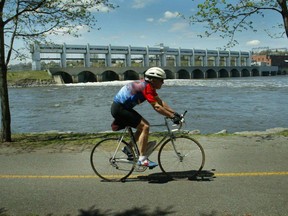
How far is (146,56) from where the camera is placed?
413 ft

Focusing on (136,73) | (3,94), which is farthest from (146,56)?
(3,94)

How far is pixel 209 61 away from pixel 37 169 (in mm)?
160836

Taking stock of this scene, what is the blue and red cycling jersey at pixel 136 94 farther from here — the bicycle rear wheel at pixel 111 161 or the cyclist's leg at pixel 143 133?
the bicycle rear wheel at pixel 111 161

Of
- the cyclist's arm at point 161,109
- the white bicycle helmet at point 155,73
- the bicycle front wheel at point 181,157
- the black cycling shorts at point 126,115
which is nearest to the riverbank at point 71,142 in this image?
the bicycle front wheel at point 181,157

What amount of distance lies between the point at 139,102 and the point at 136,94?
16cm

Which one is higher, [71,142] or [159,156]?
[159,156]

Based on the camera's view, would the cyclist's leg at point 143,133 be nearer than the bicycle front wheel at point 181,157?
Yes

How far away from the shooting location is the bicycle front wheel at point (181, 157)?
5824mm

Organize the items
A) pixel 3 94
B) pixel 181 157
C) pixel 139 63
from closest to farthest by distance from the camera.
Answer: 1. pixel 181 157
2. pixel 3 94
3. pixel 139 63

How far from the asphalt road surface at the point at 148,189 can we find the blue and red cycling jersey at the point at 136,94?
132cm

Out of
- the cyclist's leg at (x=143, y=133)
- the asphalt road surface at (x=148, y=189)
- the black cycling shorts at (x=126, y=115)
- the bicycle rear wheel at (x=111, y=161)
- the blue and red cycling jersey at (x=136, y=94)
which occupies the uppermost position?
the blue and red cycling jersey at (x=136, y=94)

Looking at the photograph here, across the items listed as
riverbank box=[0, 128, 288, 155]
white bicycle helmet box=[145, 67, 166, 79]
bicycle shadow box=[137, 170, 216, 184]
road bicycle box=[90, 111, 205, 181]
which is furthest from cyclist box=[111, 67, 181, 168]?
riverbank box=[0, 128, 288, 155]

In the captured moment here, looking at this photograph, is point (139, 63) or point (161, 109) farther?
point (139, 63)

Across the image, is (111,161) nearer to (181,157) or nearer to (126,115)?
(126,115)
